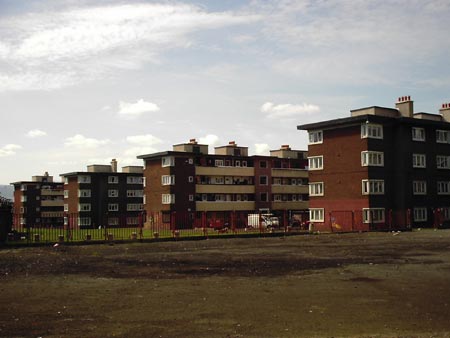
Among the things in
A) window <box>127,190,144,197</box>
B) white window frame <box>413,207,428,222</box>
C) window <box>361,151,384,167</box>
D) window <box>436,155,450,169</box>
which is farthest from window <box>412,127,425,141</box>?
window <box>127,190,144,197</box>

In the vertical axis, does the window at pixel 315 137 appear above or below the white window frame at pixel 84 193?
above

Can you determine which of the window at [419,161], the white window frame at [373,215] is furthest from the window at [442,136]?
the white window frame at [373,215]

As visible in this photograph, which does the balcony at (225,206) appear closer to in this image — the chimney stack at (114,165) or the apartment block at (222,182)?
the apartment block at (222,182)

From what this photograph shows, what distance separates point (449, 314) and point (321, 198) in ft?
152

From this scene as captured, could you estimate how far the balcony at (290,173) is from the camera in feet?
291

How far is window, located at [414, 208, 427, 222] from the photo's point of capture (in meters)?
57.2

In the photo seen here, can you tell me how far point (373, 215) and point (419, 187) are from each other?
8.48 m

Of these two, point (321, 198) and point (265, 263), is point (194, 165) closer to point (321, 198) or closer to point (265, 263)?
point (321, 198)

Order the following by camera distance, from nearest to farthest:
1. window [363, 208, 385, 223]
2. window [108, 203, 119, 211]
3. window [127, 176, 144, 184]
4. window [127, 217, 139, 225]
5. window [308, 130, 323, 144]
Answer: window [363, 208, 385, 223] → window [308, 130, 323, 144] → window [127, 217, 139, 225] → window [108, 203, 119, 211] → window [127, 176, 144, 184]

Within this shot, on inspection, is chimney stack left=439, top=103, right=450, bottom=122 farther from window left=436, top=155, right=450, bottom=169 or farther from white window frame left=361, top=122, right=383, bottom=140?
white window frame left=361, top=122, right=383, bottom=140

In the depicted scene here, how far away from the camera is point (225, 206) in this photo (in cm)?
8344

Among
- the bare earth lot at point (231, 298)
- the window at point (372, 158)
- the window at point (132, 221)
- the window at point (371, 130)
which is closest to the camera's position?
the bare earth lot at point (231, 298)

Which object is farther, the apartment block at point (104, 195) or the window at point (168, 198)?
the apartment block at point (104, 195)

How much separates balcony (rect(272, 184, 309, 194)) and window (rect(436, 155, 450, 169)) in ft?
106
